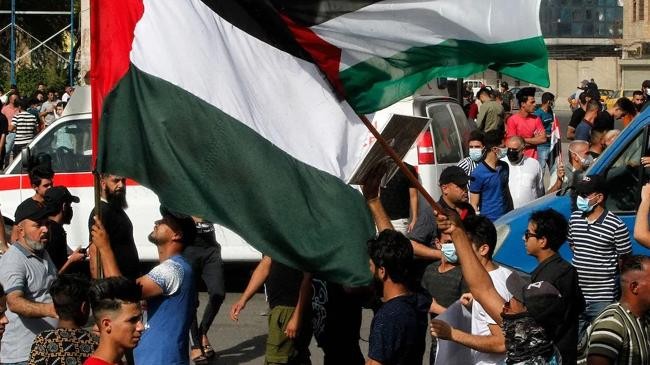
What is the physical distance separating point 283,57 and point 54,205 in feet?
8.49

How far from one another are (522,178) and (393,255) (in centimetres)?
785

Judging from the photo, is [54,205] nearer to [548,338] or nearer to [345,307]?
[345,307]

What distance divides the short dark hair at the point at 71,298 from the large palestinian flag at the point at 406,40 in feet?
5.28

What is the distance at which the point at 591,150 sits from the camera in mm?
14094

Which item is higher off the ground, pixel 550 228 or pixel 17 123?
pixel 550 228

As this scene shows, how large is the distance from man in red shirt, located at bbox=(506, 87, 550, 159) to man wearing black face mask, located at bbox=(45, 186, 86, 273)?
1013 centimetres

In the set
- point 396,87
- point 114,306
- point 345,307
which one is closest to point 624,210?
point 345,307

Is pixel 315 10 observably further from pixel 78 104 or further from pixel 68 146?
pixel 78 104

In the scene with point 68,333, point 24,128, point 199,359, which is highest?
point 68,333

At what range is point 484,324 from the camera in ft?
22.3

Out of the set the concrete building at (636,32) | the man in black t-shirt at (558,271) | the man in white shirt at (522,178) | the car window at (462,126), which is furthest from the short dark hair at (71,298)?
the concrete building at (636,32)

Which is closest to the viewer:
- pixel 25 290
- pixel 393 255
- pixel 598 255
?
pixel 393 255

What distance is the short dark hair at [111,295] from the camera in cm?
569

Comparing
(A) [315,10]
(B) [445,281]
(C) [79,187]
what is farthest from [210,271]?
(A) [315,10]
